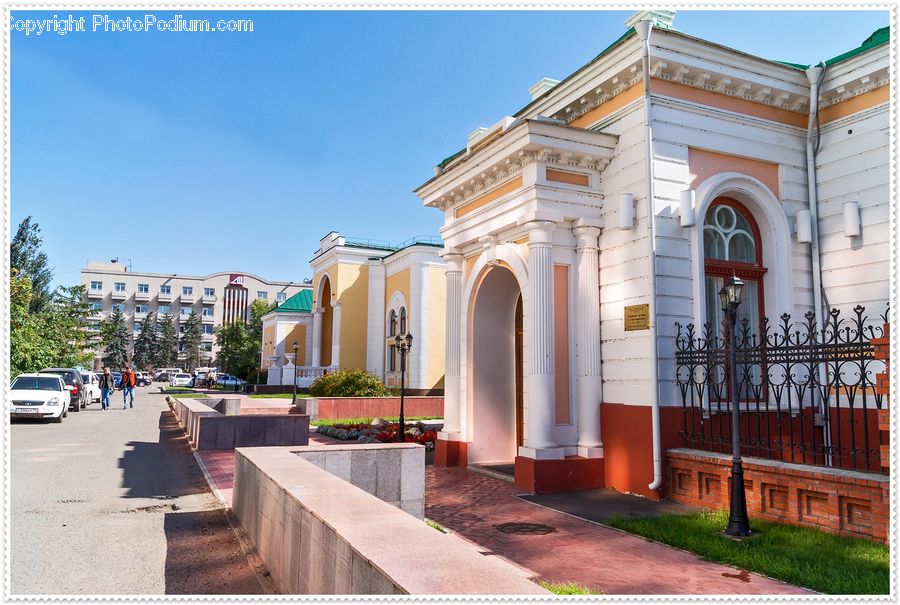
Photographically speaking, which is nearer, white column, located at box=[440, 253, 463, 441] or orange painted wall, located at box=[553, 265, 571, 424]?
orange painted wall, located at box=[553, 265, 571, 424]

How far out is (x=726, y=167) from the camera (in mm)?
10320

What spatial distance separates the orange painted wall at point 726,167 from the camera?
32.9 feet

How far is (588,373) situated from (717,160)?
396cm

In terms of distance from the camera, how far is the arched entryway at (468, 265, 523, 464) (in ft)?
39.7

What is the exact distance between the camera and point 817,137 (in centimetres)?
1084

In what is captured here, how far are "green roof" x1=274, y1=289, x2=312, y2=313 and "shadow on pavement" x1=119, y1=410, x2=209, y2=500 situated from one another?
2804 centimetres

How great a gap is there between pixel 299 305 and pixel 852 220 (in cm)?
3934

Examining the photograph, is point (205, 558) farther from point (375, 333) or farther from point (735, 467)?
point (375, 333)

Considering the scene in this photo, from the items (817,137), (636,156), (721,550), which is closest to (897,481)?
(721,550)

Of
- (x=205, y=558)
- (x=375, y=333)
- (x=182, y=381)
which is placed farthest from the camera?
(x=182, y=381)

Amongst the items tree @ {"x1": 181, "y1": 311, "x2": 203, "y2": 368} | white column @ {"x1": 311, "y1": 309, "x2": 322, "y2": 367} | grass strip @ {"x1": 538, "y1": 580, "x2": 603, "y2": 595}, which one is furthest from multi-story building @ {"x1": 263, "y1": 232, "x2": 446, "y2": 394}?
tree @ {"x1": 181, "y1": 311, "x2": 203, "y2": 368}

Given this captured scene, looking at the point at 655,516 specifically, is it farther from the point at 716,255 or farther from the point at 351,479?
the point at 716,255

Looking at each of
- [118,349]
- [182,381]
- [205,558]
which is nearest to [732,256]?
[205,558]

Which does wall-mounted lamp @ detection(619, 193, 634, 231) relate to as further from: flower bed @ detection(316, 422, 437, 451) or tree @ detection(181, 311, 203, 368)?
tree @ detection(181, 311, 203, 368)
